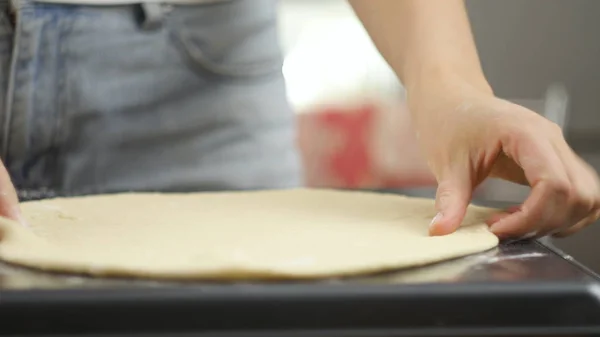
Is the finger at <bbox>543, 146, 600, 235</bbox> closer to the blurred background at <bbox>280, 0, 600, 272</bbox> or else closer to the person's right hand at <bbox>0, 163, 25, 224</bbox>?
the person's right hand at <bbox>0, 163, 25, 224</bbox>

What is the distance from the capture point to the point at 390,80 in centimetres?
220

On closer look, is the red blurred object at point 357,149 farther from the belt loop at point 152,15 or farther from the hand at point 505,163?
the hand at point 505,163

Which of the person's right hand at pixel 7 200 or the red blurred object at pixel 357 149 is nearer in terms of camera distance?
the person's right hand at pixel 7 200

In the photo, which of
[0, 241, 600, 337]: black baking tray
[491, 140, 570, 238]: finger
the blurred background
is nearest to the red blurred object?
the blurred background

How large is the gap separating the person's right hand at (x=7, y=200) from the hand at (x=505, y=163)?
31cm

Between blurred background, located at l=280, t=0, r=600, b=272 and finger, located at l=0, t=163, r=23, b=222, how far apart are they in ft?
4.99

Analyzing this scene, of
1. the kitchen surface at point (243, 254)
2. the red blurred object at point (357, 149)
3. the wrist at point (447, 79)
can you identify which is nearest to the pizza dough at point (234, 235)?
the kitchen surface at point (243, 254)

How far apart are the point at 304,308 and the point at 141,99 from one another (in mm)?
550

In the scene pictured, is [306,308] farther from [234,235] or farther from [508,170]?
[508,170]

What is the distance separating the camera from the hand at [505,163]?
562 mm

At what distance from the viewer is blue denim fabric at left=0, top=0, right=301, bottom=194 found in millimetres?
809

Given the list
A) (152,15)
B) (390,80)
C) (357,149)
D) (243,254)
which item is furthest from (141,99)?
(390,80)

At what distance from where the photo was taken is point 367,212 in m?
0.69

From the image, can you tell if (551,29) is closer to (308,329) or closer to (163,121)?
(163,121)
